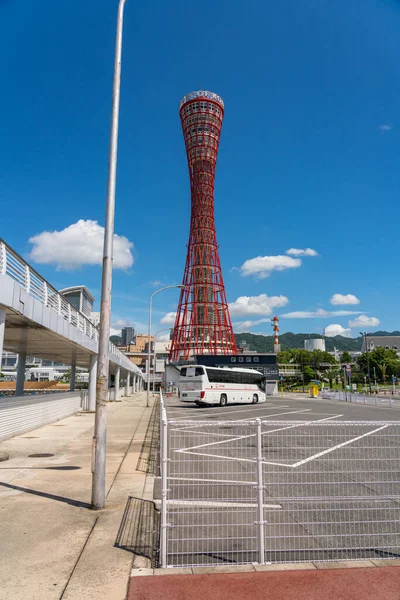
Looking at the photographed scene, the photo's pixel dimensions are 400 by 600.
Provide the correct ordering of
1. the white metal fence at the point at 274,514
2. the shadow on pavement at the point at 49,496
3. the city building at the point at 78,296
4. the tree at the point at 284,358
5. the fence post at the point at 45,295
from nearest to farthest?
the white metal fence at the point at 274,514 < the shadow on pavement at the point at 49,496 < the fence post at the point at 45,295 < the city building at the point at 78,296 < the tree at the point at 284,358

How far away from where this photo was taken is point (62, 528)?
17.6 ft

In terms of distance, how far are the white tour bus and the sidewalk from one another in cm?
2066

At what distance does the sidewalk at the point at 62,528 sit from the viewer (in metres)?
3.86

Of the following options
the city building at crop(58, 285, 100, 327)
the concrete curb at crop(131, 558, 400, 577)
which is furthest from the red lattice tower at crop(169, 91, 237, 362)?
the concrete curb at crop(131, 558, 400, 577)

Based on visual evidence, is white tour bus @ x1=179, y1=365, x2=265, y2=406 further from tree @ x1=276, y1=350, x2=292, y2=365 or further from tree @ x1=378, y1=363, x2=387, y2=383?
tree @ x1=276, y1=350, x2=292, y2=365

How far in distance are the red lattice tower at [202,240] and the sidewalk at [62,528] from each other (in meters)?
61.0

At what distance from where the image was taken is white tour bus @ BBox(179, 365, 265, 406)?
103 ft

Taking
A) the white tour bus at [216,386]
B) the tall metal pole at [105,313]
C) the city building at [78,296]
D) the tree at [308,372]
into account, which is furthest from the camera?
the tree at [308,372]

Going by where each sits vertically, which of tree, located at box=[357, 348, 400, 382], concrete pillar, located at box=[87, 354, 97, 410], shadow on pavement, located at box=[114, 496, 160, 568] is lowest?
shadow on pavement, located at box=[114, 496, 160, 568]

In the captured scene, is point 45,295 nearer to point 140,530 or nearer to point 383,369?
point 140,530

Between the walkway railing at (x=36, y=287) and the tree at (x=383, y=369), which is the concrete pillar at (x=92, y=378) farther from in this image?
the tree at (x=383, y=369)

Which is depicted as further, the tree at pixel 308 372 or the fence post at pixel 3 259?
the tree at pixel 308 372

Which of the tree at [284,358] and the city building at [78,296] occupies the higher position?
the city building at [78,296]

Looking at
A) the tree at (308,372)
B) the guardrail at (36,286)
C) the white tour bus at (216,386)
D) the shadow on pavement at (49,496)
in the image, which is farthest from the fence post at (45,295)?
the tree at (308,372)
